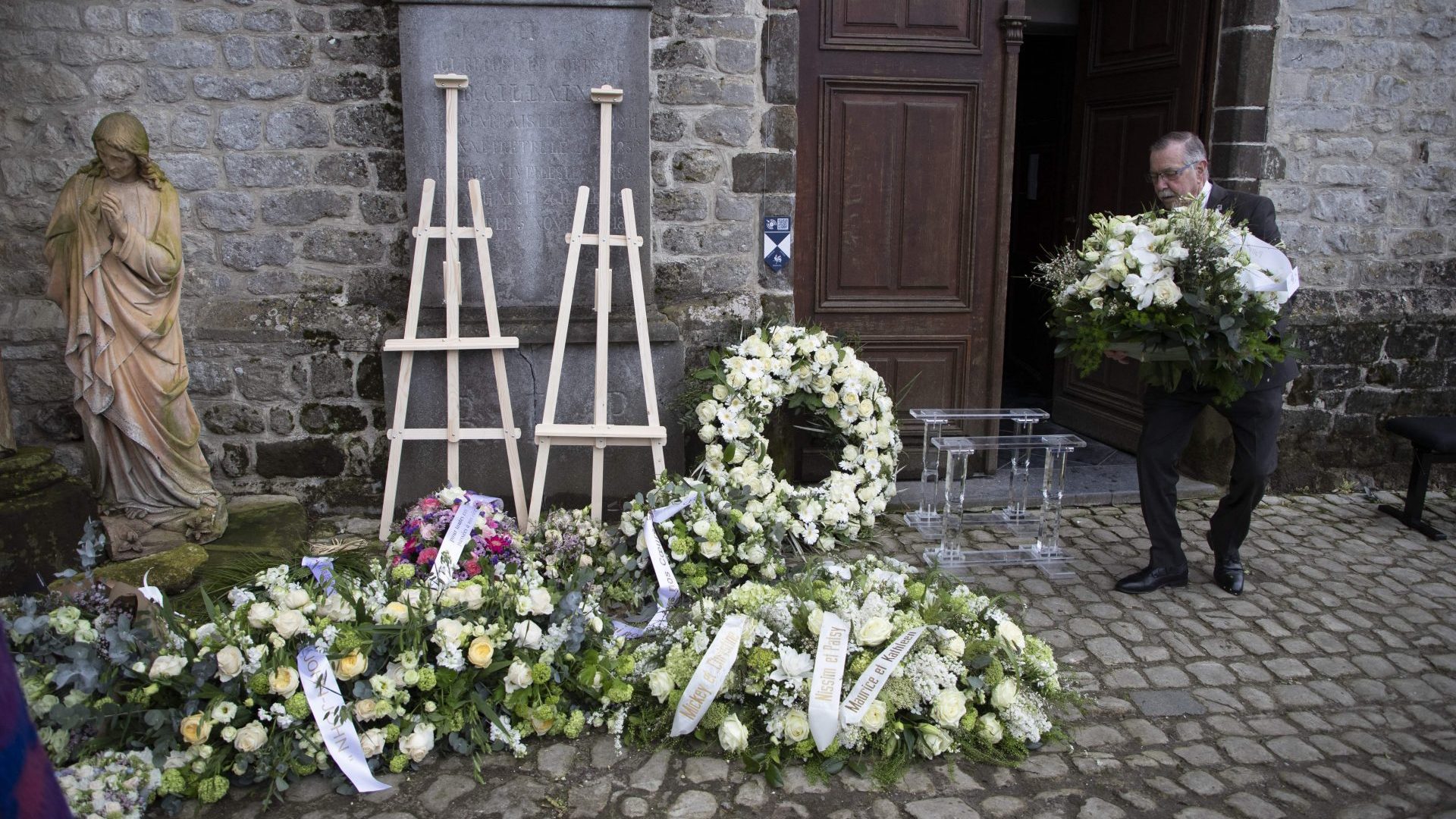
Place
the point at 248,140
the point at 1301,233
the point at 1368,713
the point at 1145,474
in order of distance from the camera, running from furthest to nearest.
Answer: the point at 1301,233, the point at 248,140, the point at 1145,474, the point at 1368,713

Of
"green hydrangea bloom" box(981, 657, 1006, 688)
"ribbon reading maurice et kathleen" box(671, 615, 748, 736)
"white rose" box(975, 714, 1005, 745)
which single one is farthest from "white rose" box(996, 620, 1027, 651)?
"ribbon reading maurice et kathleen" box(671, 615, 748, 736)

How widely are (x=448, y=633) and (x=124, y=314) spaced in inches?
78.0

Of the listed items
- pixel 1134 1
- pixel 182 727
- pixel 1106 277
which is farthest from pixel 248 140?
pixel 1134 1

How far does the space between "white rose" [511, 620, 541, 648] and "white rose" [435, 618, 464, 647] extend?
0.18 m

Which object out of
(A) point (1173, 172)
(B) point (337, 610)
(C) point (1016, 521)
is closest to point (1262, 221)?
(A) point (1173, 172)

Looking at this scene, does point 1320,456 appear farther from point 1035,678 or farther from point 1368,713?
point 1035,678

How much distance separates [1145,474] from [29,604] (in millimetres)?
4238

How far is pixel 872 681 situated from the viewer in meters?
3.26

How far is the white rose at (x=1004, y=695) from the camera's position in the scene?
329cm

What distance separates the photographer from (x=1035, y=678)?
354cm

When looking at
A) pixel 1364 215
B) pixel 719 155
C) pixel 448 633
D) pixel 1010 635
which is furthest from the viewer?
pixel 1364 215

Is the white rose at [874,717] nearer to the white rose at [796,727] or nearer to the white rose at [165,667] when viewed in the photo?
the white rose at [796,727]

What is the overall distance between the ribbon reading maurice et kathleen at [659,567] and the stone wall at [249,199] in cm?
178

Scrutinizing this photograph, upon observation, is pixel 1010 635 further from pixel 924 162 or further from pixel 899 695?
pixel 924 162
